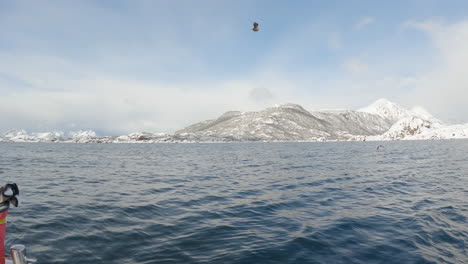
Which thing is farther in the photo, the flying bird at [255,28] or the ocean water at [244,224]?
the flying bird at [255,28]

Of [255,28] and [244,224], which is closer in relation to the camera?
[244,224]

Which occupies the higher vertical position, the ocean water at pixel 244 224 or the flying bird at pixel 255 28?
the flying bird at pixel 255 28

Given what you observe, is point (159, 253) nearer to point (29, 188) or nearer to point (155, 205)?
point (155, 205)

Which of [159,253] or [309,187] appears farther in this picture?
[309,187]

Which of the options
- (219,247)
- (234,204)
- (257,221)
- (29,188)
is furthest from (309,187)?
(29,188)

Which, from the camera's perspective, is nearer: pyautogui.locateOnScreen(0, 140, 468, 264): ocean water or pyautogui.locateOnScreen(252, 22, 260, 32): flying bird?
pyautogui.locateOnScreen(0, 140, 468, 264): ocean water

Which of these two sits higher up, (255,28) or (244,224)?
(255,28)

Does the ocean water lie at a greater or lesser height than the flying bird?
lesser

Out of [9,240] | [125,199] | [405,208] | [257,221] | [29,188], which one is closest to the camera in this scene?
[9,240]

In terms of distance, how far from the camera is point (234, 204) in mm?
19562

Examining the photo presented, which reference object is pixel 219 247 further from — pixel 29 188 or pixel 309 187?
pixel 29 188

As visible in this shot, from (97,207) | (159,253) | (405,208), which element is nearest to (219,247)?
(159,253)

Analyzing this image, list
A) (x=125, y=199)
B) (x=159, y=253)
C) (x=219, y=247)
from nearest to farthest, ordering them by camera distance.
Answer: (x=159, y=253) < (x=219, y=247) < (x=125, y=199)

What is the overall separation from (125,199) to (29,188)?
12.4 m
